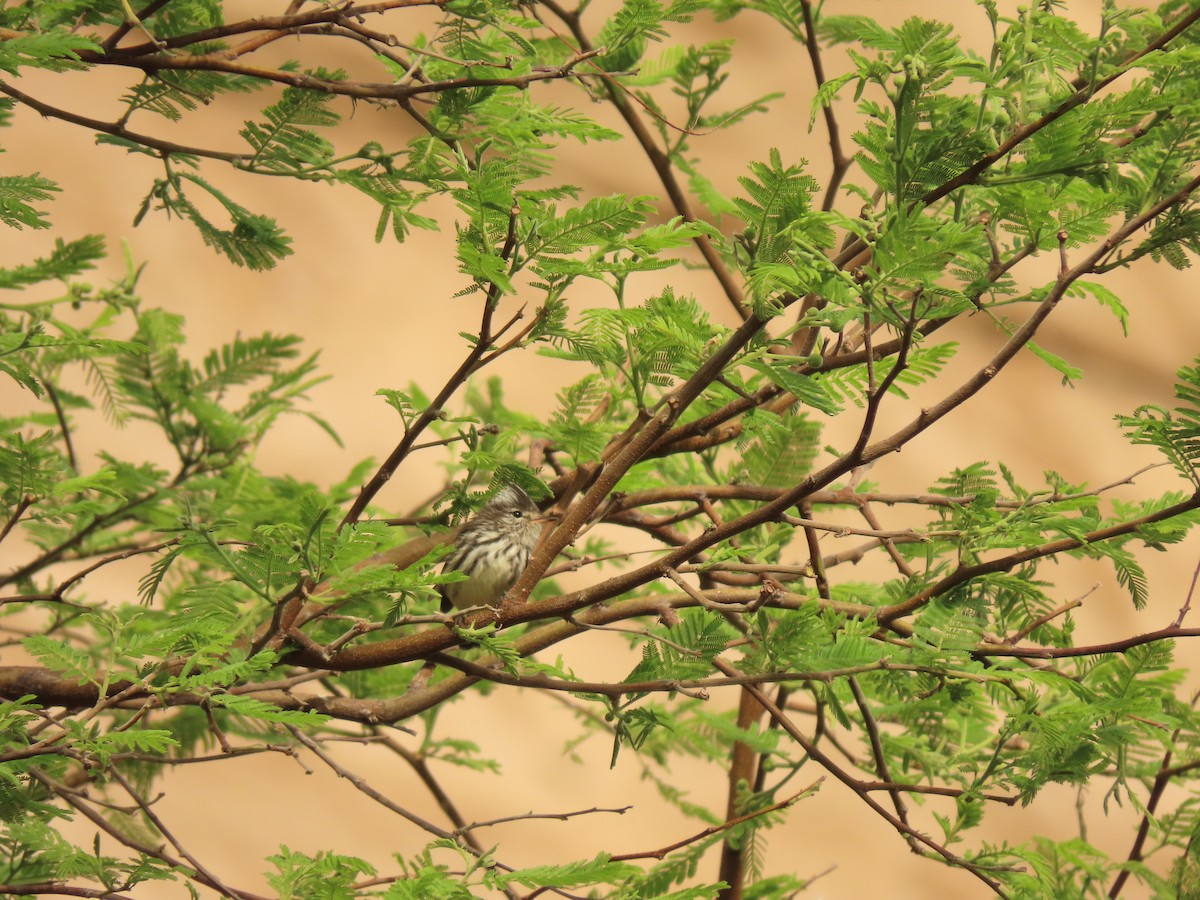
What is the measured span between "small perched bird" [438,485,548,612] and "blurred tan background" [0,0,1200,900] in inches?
36.8

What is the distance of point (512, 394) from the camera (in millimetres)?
2963

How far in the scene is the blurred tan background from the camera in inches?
110

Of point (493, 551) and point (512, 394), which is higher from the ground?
point (512, 394)

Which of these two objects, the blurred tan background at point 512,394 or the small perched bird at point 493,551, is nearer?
the small perched bird at point 493,551

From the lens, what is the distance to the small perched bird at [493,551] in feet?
6.13

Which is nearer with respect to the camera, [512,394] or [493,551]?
[493,551]

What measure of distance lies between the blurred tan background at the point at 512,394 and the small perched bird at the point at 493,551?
936 millimetres

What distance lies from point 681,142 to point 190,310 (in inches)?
66.6

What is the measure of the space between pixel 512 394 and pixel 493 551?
3.69 ft

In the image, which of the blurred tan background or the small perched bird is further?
the blurred tan background

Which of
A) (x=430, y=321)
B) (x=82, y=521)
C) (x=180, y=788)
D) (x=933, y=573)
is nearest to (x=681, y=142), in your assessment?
(x=933, y=573)

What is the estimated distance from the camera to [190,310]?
2.86m

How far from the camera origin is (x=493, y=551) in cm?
188

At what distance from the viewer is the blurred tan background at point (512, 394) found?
9.17 ft
